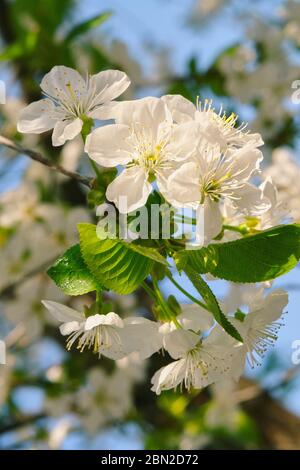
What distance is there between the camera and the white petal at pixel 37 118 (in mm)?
911

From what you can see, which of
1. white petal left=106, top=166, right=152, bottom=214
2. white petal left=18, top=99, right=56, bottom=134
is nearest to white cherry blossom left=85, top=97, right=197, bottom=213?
white petal left=106, top=166, right=152, bottom=214

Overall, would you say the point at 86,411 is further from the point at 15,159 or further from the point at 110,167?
the point at 110,167

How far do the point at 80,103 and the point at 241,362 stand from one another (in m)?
0.39

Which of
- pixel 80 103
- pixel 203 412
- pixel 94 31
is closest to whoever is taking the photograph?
pixel 80 103

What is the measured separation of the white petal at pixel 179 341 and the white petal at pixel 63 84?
0.34m

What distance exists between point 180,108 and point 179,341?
28 cm

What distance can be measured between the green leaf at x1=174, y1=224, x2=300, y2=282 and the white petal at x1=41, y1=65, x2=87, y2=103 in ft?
0.93


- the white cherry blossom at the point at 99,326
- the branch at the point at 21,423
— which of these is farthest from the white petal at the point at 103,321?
the branch at the point at 21,423

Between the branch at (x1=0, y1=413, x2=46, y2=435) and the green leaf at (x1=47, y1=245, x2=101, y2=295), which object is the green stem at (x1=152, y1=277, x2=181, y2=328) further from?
the branch at (x1=0, y1=413, x2=46, y2=435)

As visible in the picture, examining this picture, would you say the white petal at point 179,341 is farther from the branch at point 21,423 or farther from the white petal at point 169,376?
the branch at point 21,423

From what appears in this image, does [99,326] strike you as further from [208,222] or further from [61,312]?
[208,222]

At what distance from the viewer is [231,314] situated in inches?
36.9
